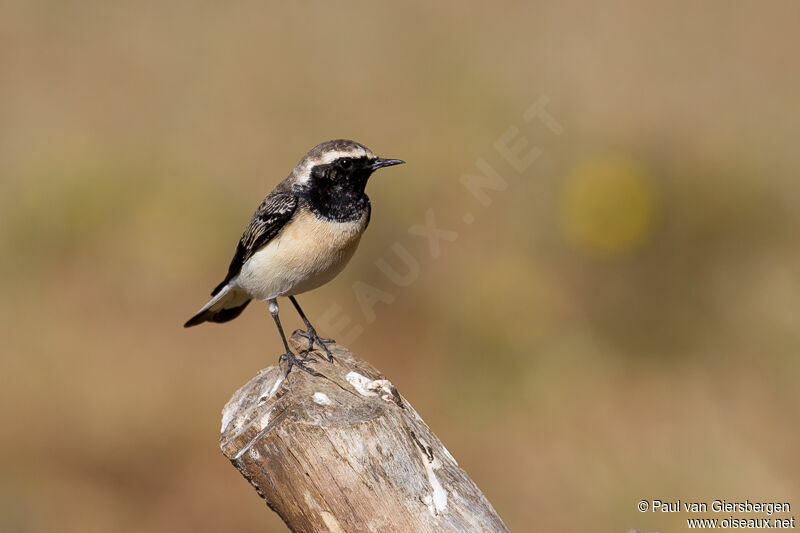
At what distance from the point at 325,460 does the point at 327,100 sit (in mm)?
9301

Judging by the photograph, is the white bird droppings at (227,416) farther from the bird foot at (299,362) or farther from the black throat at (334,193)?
the black throat at (334,193)

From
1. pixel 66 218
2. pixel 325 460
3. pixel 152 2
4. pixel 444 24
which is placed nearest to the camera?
pixel 325 460

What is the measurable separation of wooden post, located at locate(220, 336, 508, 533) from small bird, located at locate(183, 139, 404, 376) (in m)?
1.59

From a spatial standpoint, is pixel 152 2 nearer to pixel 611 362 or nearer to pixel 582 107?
pixel 582 107

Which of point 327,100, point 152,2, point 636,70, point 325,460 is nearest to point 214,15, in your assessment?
point 152,2

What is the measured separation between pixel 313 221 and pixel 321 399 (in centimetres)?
191

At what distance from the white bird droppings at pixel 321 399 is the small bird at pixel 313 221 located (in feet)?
4.17

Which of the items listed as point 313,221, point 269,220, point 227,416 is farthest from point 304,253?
point 227,416

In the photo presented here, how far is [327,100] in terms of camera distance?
12.7 metres

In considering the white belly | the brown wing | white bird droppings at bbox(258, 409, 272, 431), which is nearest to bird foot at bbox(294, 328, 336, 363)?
the white belly

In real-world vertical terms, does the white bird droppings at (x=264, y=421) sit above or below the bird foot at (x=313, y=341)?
above

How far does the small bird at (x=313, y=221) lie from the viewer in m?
6.11

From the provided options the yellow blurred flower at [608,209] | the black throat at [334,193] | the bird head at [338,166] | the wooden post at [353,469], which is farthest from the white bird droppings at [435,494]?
the yellow blurred flower at [608,209]

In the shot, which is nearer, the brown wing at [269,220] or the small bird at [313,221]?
the small bird at [313,221]
